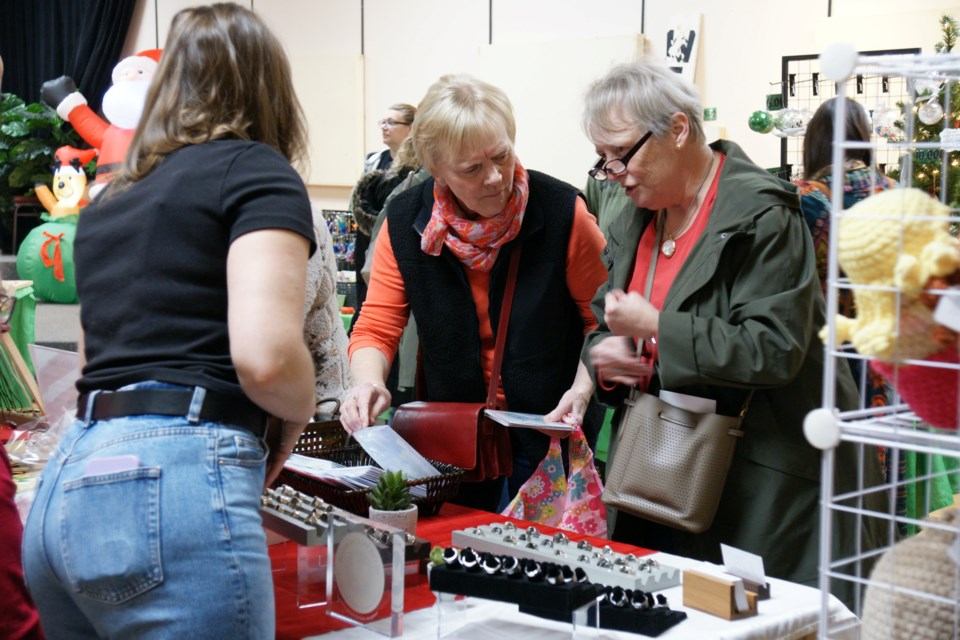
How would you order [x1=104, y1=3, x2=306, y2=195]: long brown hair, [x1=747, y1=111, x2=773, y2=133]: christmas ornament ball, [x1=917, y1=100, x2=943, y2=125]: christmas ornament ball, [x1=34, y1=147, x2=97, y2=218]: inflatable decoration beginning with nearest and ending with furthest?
[x1=104, y1=3, x2=306, y2=195]: long brown hair, [x1=917, y1=100, x2=943, y2=125]: christmas ornament ball, [x1=747, y1=111, x2=773, y2=133]: christmas ornament ball, [x1=34, y1=147, x2=97, y2=218]: inflatable decoration

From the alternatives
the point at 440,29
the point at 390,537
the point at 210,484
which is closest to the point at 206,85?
the point at 210,484

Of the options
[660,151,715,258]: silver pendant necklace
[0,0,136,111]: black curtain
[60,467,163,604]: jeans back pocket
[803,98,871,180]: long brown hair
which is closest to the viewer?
[60,467,163,604]: jeans back pocket

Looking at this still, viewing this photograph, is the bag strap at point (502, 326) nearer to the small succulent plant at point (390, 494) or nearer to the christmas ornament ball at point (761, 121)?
the small succulent plant at point (390, 494)

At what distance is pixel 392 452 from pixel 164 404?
954 mm

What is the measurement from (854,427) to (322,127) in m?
7.35

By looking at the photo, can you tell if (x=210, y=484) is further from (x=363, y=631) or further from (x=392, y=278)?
(x=392, y=278)

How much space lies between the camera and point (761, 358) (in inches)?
66.9

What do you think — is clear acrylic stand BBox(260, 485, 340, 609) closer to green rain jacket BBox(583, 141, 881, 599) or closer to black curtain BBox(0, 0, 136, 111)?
green rain jacket BBox(583, 141, 881, 599)

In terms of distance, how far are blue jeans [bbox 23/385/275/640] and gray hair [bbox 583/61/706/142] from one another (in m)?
1.04

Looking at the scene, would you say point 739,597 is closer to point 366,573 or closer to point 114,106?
point 366,573

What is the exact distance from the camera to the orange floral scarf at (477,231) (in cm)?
224

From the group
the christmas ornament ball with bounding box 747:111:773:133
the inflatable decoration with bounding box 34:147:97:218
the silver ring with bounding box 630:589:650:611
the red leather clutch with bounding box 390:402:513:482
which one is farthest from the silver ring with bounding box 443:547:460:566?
the inflatable decoration with bounding box 34:147:97:218

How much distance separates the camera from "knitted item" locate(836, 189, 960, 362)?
84cm

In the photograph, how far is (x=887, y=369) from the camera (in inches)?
35.2
